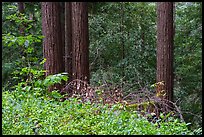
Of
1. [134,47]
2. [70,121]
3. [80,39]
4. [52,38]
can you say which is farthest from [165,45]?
[70,121]

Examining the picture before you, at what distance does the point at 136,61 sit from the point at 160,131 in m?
9.14

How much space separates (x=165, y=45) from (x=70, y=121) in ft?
16.3

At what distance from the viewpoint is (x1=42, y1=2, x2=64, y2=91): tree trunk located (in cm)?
791

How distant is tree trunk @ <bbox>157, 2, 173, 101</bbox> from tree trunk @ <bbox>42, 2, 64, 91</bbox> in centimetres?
239

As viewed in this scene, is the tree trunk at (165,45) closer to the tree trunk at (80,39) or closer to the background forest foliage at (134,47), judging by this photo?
the tree trunk at (80,39)

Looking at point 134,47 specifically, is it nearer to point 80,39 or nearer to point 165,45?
point 165,45

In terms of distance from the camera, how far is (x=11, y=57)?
1340cm

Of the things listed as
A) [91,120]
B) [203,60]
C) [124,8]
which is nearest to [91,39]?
[124,8]

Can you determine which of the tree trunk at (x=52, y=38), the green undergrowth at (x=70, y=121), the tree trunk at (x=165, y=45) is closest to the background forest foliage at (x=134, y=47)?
the tree trunk at (x=165, y=45)

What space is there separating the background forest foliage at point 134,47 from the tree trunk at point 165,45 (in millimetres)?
3383

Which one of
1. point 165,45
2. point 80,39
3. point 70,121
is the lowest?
point 70,121

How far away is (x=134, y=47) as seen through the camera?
507 inches

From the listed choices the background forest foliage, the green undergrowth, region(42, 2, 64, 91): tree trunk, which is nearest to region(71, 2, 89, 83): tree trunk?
region(42, 2, 64, 91): tree trunk

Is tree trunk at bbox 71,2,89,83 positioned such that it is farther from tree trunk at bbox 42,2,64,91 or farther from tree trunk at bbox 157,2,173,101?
tree trunk at bbox 157,2,173,101
